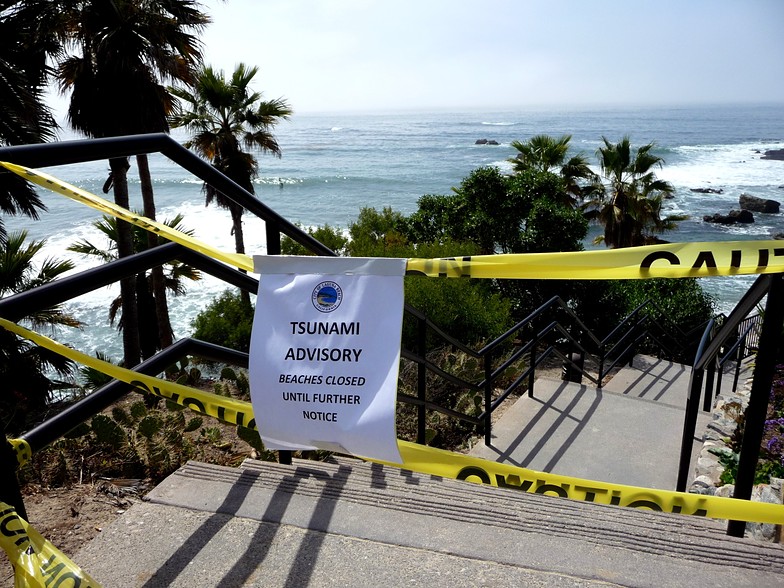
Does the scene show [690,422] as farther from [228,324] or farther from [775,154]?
[775,154]

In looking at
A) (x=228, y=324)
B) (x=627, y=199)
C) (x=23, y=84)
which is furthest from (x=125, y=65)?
(x=627, y=199)

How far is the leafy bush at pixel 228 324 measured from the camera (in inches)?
755

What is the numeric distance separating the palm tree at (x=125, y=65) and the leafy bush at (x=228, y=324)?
371 cm

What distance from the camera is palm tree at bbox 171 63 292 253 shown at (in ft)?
65.3

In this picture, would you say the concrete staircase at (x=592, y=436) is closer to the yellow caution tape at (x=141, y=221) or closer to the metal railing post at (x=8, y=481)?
the yellow caution tape at (x=141, y=221)

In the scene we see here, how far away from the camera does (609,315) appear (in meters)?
18.4

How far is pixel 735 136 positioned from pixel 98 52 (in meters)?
130

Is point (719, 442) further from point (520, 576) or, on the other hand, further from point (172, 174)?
point (172, 174)

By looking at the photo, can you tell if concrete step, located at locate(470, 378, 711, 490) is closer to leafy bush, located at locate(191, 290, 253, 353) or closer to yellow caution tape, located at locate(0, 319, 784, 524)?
yellow caution tape, located at locate(0, 319, 784, 524)

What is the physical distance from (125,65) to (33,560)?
1560 centimetres

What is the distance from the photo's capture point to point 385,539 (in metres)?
2.25

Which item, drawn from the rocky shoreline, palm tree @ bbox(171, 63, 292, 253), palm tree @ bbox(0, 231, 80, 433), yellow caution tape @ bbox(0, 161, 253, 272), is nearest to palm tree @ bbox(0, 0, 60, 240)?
palm tree @ bbox(0, 231, 80, 433)

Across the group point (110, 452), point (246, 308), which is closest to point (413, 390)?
point (110, 452)

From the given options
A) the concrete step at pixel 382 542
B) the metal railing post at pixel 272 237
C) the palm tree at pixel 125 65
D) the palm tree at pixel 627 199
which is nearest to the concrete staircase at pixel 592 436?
the concrete step at pixel 382 542
